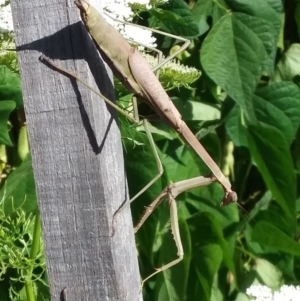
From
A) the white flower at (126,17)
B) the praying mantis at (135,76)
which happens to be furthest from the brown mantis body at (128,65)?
the white flower at (126,17)

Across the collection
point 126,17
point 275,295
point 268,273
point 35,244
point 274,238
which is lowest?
point 268,273

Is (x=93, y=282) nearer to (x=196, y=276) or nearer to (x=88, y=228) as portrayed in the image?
(x=88, y=228)

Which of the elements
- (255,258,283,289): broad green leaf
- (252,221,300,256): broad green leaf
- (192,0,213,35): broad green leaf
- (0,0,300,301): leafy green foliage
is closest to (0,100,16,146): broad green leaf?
(0,0,300,301): leafy green foliage

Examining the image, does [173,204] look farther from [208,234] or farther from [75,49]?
[208,234]

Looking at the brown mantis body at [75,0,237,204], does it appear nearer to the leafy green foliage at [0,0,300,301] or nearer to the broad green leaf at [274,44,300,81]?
the leafy green foliage at [0,0,300,301]

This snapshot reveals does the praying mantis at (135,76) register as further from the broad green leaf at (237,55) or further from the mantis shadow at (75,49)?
the broad green leaf at (237,55)

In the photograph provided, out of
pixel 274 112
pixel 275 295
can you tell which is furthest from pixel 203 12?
pixel 275 295
